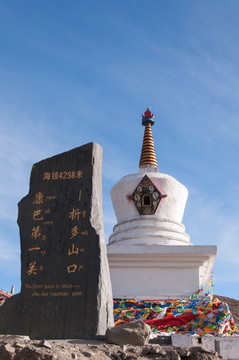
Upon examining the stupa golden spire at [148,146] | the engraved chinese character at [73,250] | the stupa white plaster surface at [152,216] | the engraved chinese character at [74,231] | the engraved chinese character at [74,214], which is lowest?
the engraved chinese character at [73,250]

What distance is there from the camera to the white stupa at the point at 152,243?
40.0ft

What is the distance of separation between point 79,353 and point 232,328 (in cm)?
620

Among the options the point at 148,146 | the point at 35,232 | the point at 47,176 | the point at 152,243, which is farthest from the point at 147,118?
the point at 35,232

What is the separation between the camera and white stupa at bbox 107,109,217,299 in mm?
12203

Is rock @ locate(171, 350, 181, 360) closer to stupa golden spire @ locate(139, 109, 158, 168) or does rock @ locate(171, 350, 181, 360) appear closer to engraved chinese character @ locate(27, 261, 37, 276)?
engraved chinese character @ locate(27, 261, 37, 276)

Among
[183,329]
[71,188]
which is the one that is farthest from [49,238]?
[183,329]

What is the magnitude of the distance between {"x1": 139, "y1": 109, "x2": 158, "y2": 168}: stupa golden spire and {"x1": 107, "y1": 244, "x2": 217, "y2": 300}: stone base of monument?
394 cm

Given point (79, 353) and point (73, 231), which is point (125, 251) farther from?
point (79, 353)

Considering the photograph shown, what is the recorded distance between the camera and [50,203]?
6.40 metres

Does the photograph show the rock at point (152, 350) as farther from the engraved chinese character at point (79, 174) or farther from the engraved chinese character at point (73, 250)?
the engraved chinese character at point (79, 174)

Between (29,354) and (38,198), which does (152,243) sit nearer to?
(38,198)

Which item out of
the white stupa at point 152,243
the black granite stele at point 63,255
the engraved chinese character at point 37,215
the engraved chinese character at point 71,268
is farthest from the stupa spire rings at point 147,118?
the engraved chinese character at point 71,268

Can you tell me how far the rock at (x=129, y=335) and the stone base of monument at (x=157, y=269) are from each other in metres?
7.22

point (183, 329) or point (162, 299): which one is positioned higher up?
point (162, 299)
